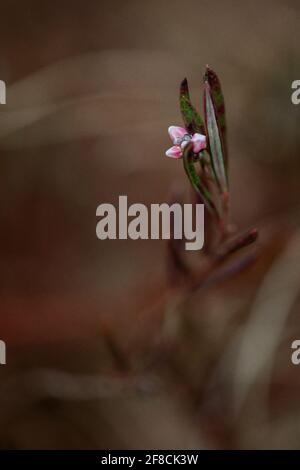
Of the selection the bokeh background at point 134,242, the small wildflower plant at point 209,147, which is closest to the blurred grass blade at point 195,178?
the small wildflower plant at point 209,147

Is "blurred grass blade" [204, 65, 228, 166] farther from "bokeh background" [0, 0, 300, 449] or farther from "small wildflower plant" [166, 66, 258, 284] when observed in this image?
"bokeh background" [0, 0, 300, 449]

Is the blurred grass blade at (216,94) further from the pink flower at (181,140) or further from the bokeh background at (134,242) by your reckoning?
the bokeh background at (134,242)

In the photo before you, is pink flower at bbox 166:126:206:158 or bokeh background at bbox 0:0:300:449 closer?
pink flower at bbox 166:126:206:158

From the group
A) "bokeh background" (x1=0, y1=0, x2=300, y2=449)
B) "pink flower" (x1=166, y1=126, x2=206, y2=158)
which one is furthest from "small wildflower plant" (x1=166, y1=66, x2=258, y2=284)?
"bokeh background" (x1=0, y1=0, x2=300, y2=449)

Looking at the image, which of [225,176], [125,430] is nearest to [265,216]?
[225,176]

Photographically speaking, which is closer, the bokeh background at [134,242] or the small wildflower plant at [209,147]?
the small wildflower plant at [209,147]

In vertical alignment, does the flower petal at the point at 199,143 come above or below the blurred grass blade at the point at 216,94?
below

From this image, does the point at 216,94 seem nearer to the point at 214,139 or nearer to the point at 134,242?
the point at 214,139
